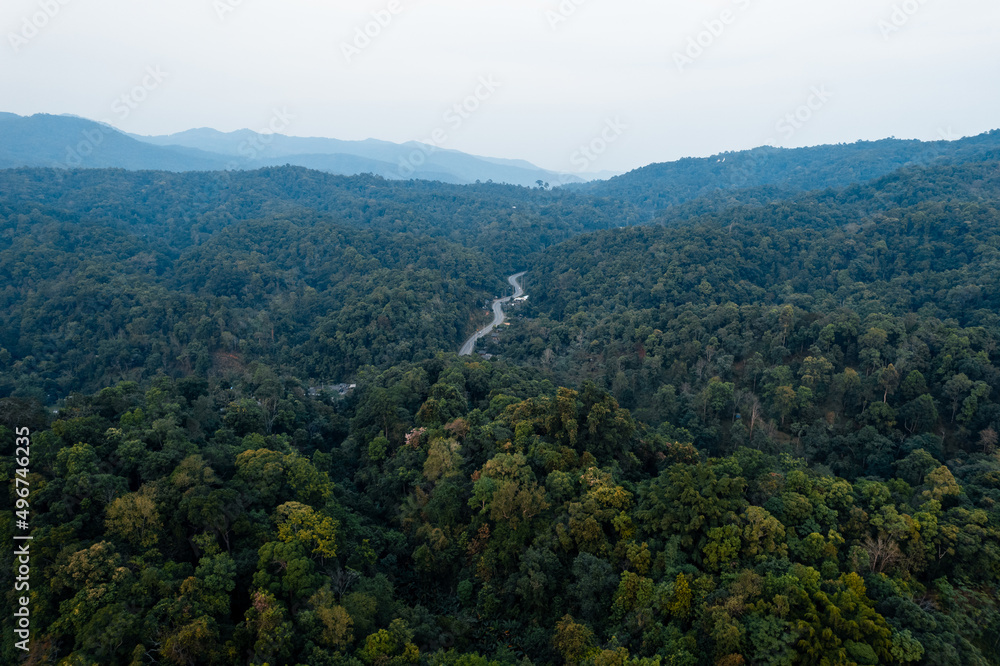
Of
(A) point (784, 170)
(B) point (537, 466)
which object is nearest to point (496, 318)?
(B) point (537, 466)

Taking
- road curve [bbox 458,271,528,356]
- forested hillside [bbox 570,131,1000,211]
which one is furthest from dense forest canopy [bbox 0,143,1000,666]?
forested hillside [bbox 570,131,1000,211]

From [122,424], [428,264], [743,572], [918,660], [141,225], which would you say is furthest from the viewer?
[141,225]

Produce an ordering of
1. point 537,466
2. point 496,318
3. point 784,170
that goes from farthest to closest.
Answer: point 784,170
point 496,318
point 537,466

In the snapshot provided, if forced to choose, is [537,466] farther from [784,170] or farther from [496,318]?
[784,170]

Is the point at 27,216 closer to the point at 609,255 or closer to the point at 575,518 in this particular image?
the point at 609,255

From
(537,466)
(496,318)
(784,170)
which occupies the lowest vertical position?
(537,466)

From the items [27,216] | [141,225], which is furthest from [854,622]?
[141,225]

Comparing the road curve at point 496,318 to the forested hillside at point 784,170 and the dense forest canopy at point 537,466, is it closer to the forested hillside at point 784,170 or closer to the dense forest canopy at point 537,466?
the dense forest canopy at point 537,466
